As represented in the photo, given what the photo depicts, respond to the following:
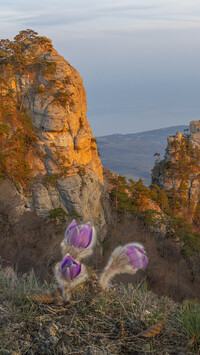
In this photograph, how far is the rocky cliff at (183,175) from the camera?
112 ft

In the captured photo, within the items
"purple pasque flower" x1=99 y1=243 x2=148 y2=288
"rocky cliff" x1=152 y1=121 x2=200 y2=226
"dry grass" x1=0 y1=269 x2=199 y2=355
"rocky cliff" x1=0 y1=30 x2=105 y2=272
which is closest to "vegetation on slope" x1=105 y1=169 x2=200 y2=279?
"rocky cliff" x1=0 y1=30 x2=105 y2=272

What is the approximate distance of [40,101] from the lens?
2028 cm

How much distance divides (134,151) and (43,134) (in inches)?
5408

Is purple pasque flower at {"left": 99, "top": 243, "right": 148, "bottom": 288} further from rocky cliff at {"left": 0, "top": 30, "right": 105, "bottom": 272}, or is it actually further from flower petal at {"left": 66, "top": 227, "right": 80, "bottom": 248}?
rocky cliff at {"left": 0, "top": 30, "right": 105, "bottom": 272}

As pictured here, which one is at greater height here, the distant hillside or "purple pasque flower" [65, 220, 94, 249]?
"purple pasque flower" [65, 220, 94, 249]

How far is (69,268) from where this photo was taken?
6.21 ft

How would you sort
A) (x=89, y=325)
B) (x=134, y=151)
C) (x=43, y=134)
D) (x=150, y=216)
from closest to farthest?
(x=89, y=325) < (x=43, y=134) < (x=150, y=216) < (x=134, y=151)

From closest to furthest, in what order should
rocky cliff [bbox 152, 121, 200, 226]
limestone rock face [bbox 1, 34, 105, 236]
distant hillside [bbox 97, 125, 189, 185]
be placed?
limestone rock face [bbox 1, 34, 105, 236], rocky cliff [bbox 152, 121, 200, 226], distant hillside [bbox 97, 125, 189, 185]

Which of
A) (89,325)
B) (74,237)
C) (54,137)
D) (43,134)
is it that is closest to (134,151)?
(54,137)

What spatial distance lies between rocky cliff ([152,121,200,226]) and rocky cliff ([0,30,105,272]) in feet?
47.2

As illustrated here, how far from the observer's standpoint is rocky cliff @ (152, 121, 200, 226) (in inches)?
1350

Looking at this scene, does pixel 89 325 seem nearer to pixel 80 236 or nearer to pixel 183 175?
pixel 80 236

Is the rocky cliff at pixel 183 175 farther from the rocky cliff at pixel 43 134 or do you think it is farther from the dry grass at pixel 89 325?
the dry grass at pixel 89 325

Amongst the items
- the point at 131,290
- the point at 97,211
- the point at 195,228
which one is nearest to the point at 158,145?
the point at 195,228
